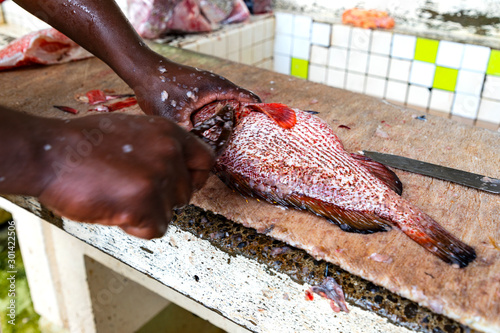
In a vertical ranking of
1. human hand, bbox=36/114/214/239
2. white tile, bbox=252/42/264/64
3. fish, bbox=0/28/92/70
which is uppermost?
human hand, bbox=36/114/214/239

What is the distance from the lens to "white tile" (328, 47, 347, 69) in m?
3.98

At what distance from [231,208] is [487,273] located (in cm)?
71

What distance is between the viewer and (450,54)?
344cm

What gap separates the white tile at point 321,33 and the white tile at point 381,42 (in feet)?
1.43

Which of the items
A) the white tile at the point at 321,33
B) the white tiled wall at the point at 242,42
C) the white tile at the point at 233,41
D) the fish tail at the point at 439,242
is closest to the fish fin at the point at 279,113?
the fish tail at the point at 439,242

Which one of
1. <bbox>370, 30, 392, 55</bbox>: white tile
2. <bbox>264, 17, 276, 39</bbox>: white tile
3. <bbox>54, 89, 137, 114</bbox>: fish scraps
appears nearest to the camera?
<bbox>54, 89, 137, 114</bbox>: fish scraps

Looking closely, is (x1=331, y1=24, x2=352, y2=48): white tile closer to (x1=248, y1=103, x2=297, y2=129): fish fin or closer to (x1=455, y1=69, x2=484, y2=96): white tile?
(x1=455, y1=69, x2=484, y2=96): white tile

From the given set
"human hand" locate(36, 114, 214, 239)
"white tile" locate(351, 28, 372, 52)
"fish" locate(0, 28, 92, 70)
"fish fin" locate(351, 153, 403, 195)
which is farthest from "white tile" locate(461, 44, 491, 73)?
"human hand" locate(36, 114, 214, 239)

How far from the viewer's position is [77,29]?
1.73m

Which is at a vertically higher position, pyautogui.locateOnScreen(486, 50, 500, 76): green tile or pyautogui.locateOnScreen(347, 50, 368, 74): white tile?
pyautogui.locateOnScreen(486, 50, 500, 76): green tile

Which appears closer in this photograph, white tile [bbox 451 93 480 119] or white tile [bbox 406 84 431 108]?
white tile [bbox 451 93 480 119]

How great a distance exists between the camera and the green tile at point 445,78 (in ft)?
11.4

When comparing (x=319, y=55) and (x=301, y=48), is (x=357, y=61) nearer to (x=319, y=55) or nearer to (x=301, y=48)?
(x=319, y=55)

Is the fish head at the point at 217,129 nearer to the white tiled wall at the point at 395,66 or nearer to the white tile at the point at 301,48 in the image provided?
the white tiled wall at the point at 395,66
